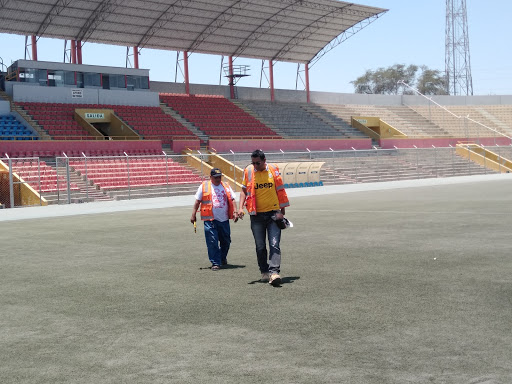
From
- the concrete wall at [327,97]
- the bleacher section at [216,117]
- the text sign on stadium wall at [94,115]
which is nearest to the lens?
the text sign on stadium wall at [94,115]

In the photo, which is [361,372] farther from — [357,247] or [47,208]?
[47,208]

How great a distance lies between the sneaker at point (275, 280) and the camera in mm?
8609

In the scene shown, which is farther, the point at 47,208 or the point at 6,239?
the point at 47,208

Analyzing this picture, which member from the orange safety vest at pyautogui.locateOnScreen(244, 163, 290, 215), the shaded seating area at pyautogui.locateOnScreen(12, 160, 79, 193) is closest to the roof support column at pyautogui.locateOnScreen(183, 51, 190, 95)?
the shaded seating area at pyautogui.locateOnScreen(12, 160, 79, 193)

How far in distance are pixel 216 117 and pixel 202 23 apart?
7.22 meters

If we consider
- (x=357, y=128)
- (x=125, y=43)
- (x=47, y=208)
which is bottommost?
(x=47, y=208)

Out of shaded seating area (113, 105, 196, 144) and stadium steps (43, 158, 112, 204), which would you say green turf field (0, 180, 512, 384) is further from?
shaded seating area (113, 105, 196, 144)

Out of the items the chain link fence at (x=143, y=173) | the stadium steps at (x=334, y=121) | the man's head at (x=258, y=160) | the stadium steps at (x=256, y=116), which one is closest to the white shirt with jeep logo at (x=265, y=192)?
the man's head at (x=258, y=160)

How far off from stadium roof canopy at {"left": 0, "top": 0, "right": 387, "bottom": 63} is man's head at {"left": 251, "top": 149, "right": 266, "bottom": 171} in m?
37.1

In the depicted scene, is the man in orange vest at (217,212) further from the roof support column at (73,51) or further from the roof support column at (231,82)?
the roof support column at (231,82)

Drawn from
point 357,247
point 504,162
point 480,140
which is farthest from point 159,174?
point 480,140

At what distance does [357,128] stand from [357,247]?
50.3 metres

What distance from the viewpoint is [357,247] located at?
12.2 metres

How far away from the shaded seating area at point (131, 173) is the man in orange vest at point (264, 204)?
23471 mm
